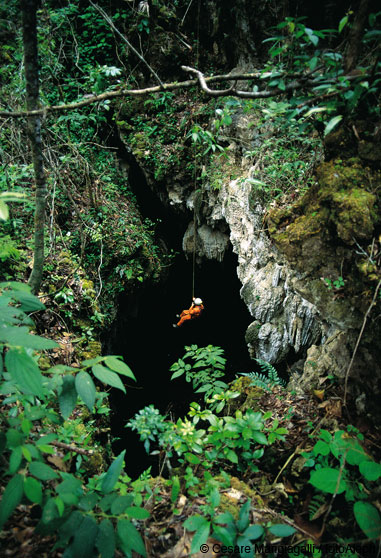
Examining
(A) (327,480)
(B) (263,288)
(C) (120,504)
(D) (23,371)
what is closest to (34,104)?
(D) (23,371)

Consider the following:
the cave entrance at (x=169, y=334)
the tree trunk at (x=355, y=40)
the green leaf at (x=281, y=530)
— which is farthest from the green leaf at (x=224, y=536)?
the cave entrance at (x=169, y=334)

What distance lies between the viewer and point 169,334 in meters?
9.29

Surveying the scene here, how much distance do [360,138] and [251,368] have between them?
6847 mm

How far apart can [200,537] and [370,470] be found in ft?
3.75

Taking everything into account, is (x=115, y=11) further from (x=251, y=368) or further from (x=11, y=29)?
(x=251, y=368)

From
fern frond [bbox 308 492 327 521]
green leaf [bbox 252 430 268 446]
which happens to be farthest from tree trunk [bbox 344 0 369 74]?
fern frond [bbox 308 492 327 521]

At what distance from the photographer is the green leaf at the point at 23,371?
3.51ft

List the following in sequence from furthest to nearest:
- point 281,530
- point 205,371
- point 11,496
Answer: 1. point 205,371
2. point 281,530
3. point 11,496

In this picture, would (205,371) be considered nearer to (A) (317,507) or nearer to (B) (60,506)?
(A) (317,507)

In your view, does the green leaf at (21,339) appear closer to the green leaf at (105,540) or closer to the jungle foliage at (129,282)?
the jungle foliage at (129,282)

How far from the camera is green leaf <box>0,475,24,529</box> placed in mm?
985

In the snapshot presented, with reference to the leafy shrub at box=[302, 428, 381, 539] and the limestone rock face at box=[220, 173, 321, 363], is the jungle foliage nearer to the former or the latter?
the leafy shrub at box=[302, 428, 381, 539]

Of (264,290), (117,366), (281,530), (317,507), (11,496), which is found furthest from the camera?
(264,290)

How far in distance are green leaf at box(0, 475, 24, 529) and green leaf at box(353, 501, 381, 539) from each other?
64.9 inches
